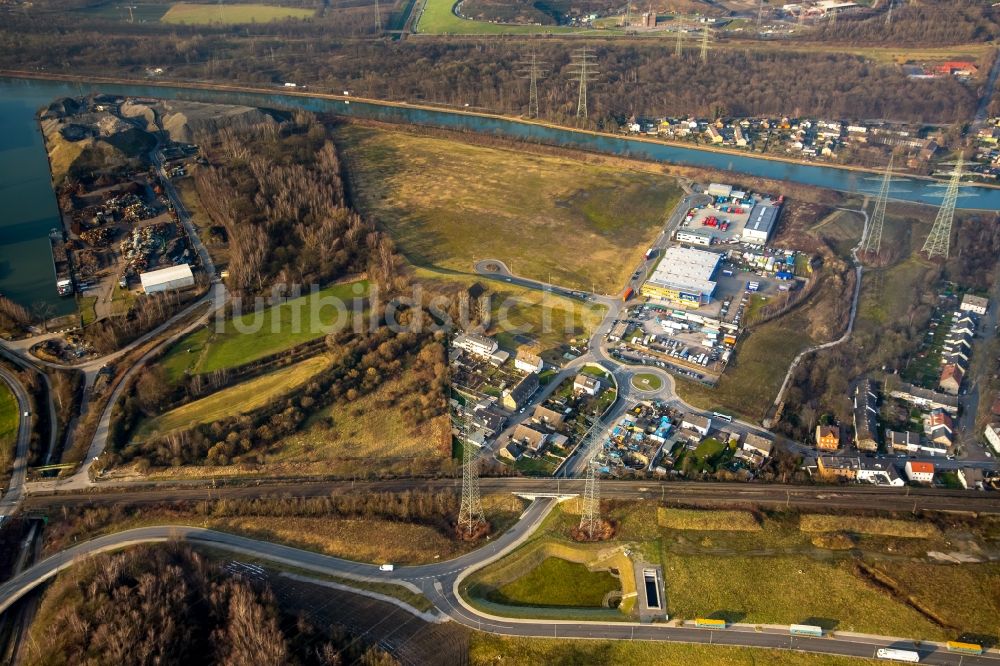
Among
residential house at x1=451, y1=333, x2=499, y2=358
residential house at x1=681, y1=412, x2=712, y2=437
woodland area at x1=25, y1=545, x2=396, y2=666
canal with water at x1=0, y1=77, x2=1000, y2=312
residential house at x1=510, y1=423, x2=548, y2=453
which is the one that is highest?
canal with water at x1=0, y1=77, x2=1000, y2=312

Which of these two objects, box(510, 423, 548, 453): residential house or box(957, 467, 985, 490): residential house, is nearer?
box(957, 467, 985, 490): residential house

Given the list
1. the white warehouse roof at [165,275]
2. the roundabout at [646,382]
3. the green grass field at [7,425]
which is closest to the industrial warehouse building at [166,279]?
the white warehouse roof at [165,275]

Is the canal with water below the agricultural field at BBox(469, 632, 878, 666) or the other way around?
the other way around

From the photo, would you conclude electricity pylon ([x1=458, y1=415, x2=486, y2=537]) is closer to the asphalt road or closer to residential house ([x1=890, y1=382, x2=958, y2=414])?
the asphalt road

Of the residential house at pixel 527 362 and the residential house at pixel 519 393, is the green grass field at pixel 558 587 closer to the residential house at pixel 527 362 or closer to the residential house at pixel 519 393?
the residential house at pixel 519 393

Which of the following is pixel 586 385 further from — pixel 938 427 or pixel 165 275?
pixel 165 275

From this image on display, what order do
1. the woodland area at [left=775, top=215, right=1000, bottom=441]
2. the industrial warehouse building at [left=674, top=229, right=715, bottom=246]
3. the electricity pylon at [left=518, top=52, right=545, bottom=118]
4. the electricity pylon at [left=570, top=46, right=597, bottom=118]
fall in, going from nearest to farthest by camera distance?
the woodland area at [left=775, top=215, right=1000, bottom=441] < the industrial warehouse building at [left=674, top=229, right=715, bottom=246] < the electricity pylon at [left=570, top=46, right=597, bottom=118] < the electricity pylon at [left=518, top=52, right=545, bottom=118]

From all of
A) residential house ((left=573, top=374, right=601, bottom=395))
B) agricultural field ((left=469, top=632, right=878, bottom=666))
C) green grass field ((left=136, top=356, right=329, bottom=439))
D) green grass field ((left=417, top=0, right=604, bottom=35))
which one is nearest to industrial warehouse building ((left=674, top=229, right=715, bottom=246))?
residential house ((left=573, top=374, right=601, bottom=395))

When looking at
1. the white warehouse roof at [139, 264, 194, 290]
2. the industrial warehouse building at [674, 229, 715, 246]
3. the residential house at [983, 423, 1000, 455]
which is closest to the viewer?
the residential house at [983, 423, 1000, 455]
